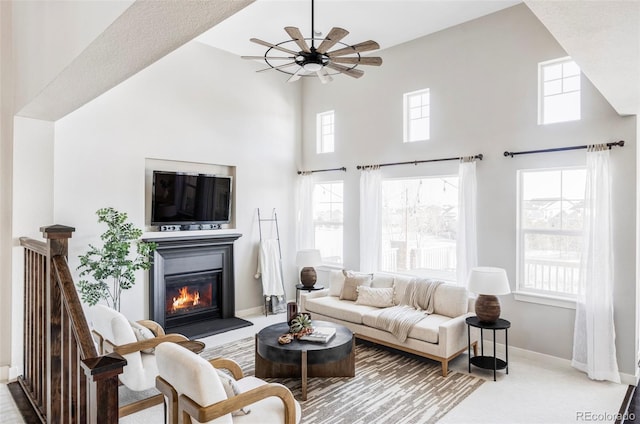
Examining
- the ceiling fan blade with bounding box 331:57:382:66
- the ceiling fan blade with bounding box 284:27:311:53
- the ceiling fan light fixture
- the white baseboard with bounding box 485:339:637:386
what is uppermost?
the ceiling fan blade with bounding box 284:27:311:53

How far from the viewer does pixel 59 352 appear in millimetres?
2373

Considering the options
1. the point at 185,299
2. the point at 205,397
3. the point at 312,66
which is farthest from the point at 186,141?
the point at 205,397

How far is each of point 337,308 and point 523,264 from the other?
2.37m

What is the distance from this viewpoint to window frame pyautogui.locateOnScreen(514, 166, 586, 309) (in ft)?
14.2

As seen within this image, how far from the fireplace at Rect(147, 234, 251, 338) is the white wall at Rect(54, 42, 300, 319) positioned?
0.20m

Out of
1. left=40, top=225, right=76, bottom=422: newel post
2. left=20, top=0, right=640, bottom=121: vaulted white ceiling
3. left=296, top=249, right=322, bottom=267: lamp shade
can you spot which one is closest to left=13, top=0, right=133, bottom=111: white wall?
left=20, top=0, right=640, bottom=121: vaulted white ceiling

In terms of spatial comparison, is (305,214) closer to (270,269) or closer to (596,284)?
(270,269)

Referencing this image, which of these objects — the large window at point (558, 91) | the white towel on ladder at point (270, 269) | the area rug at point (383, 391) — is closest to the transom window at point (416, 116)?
the large window at point (558, 91)

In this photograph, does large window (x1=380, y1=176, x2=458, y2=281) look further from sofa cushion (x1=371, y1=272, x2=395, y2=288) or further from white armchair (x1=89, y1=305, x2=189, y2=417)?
white armchair (x1=89, y1=305, x2=189, y2=417)

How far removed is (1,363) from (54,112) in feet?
7.69

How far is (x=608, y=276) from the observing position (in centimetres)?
396

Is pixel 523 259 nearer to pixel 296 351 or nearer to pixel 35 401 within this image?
pixel 296 351

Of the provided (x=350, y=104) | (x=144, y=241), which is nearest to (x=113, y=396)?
(x=144, y=241)

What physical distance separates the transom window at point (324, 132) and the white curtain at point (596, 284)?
157 inches
